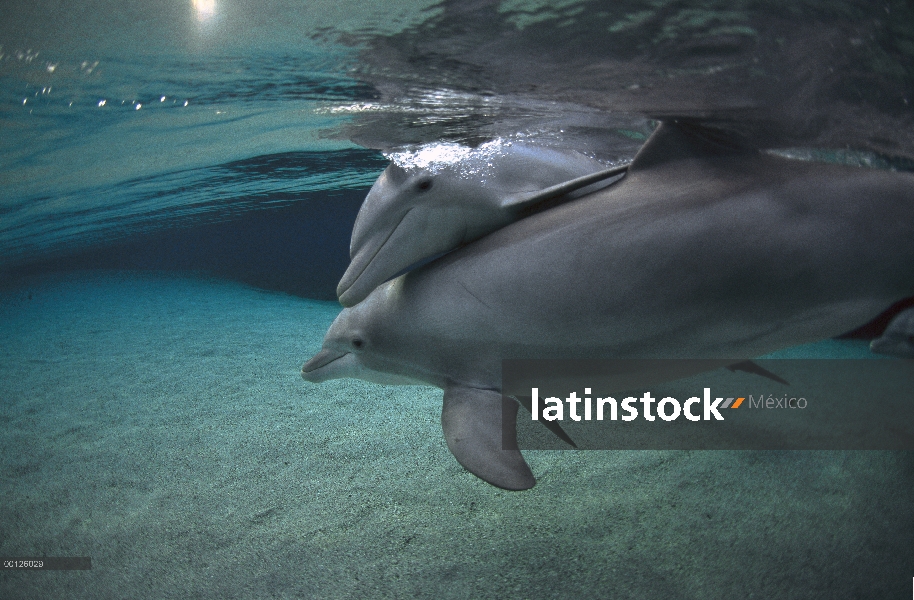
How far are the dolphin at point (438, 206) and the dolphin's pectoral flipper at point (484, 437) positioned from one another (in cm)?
87

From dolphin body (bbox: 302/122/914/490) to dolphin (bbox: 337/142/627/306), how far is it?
0.17 meters

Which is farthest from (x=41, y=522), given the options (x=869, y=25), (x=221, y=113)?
(x=869, y=25)

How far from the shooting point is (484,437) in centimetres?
289

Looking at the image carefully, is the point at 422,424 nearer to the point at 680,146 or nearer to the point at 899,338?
the point at 680,146

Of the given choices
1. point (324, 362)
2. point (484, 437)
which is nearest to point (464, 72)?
point (324, 362)

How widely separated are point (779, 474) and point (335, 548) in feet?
13.1

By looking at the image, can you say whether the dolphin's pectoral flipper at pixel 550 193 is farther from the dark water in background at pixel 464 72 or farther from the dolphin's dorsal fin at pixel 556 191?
the dark water in background at pixel 464 72

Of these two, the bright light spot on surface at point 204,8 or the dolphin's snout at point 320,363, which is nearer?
the dolphin's snout at point 320,363

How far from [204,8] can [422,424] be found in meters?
4.62

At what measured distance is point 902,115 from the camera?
444 cm

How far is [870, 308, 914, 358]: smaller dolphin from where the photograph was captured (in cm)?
282

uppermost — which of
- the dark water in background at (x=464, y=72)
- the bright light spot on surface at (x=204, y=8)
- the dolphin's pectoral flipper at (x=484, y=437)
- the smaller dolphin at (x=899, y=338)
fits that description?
the bright light spot on surface at (x=204, y=8)

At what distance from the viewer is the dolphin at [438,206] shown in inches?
124

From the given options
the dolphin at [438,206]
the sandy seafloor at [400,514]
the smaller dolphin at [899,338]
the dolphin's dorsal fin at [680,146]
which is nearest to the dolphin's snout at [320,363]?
the dolphin at [438,206]
